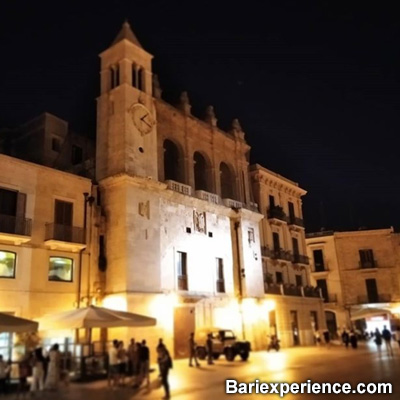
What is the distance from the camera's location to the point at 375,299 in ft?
151

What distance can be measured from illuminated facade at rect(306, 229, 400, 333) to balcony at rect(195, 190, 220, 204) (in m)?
21.2

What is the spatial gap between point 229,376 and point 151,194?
1263 cm

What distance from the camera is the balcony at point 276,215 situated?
125 ft

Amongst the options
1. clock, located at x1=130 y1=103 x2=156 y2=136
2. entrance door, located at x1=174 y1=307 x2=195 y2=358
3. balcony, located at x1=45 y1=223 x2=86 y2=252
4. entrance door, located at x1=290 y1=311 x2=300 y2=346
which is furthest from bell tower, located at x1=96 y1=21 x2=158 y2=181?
entrance door, located at x1=290 y1=311 x2=300 y2=346

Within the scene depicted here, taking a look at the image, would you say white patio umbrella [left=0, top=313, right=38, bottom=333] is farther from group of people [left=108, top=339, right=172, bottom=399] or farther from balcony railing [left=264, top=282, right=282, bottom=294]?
balcony railing [left=264, top=282, right=282, bottom=294]

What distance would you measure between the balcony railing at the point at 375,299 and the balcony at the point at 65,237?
33027 mm

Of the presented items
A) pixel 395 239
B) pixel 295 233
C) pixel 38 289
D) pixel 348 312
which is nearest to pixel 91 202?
pixel 38 289

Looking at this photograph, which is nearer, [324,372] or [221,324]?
[324,372]

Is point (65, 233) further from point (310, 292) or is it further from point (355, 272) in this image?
point (355, 272)

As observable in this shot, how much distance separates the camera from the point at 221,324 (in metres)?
29.4

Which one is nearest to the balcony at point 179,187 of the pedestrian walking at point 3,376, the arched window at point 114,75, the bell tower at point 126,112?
the bell tower at point 126,112

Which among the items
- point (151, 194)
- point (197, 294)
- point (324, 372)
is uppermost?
point (151, 194)

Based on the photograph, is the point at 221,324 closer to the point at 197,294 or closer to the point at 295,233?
the point at 197,294

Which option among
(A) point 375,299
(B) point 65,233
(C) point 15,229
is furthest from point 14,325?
(A) point 375,299
